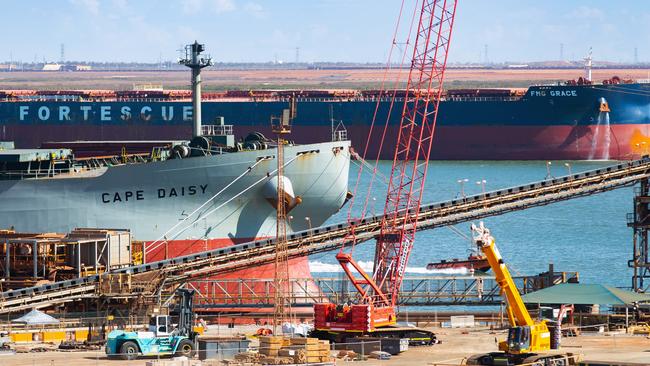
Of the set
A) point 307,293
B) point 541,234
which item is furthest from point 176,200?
point 541,234

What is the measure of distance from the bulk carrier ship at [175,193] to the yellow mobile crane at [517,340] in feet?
55.4

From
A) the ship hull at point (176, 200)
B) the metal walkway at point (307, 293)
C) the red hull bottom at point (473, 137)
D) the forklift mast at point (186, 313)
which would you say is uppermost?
the red hull bottom at point (473, 137)

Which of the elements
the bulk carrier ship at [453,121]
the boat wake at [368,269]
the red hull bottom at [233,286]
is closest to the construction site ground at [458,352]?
the red hull bottom at [233,286]

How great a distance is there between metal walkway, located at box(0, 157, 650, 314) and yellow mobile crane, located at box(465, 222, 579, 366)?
516 inches

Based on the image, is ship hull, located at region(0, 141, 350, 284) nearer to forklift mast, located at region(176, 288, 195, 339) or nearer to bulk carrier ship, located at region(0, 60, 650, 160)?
forklift mast, located at region(176, 288, 195, 339)

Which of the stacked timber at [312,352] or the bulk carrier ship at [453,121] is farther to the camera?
the bulk carrier ship at [453,121]

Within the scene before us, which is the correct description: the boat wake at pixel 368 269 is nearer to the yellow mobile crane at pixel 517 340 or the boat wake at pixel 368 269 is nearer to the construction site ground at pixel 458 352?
the construction site ground at pixel 458 352

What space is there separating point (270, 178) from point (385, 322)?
1402 centimetres

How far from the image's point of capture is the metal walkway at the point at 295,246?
45.8 metres

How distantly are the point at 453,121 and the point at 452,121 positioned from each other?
0.08m

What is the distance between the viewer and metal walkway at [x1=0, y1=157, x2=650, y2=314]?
150 feet

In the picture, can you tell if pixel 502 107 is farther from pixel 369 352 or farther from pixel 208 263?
pixel 369 352

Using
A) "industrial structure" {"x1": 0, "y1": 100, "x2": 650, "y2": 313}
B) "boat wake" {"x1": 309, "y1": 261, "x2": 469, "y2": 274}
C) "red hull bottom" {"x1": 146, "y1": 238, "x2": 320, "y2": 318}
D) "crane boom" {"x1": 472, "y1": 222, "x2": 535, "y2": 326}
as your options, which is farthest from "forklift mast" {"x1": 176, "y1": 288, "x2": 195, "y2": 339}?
"boat wake" {"x1": 309, "y1": 261, "x2": 469, "y2": 274}

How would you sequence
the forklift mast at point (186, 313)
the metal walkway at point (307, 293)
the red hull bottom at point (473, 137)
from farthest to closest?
the red hull bottom at point (473, 137) → the metal walkway at point (307, 293) → the forklift mast at point (186, 313)
